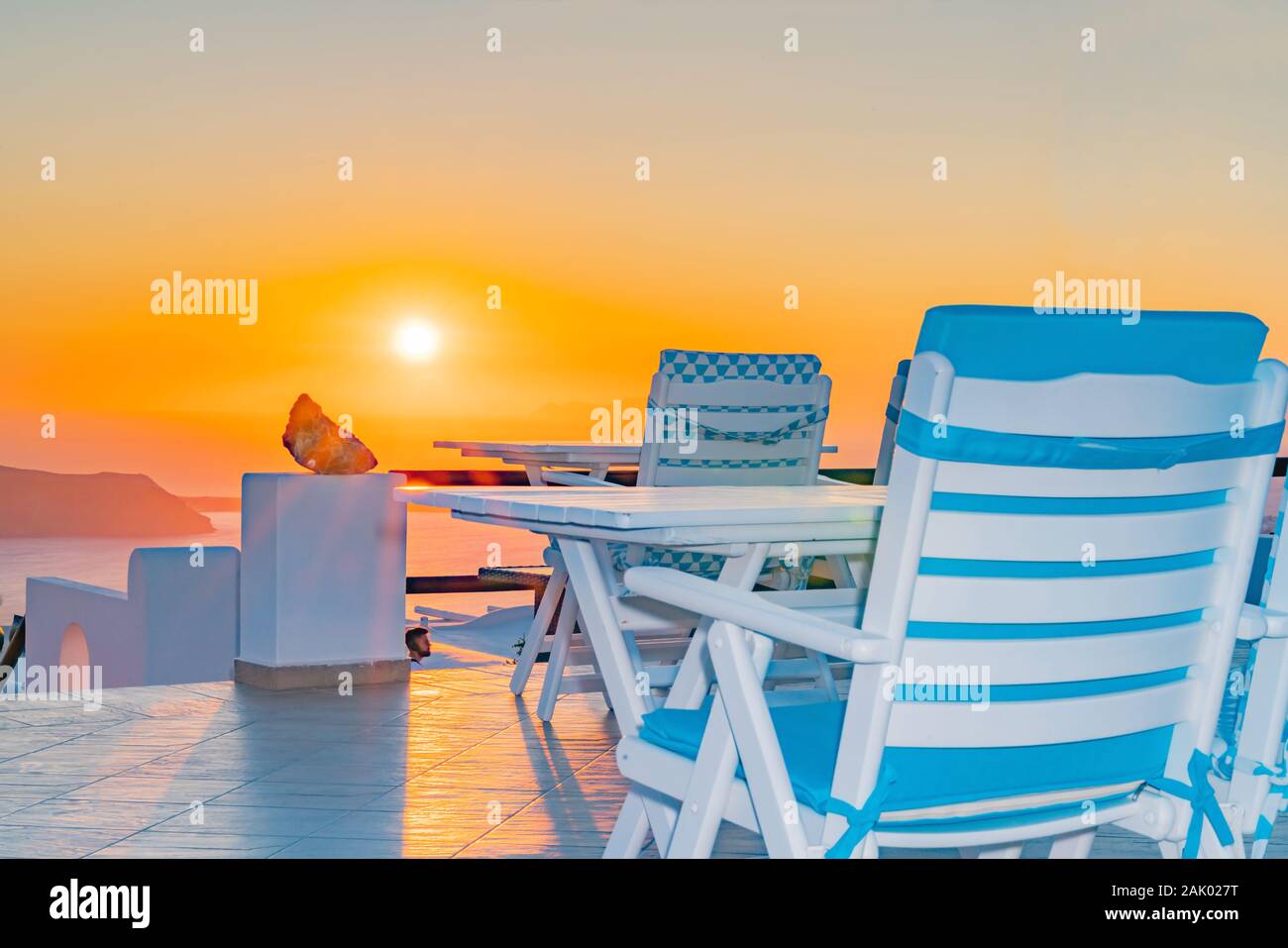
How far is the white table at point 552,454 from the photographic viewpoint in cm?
496

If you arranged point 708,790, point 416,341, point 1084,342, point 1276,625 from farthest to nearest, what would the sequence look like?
point 416,341 < point 1276,625 < point 708,790 < point 1084,342

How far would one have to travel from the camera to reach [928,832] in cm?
176

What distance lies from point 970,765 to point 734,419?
2730mm

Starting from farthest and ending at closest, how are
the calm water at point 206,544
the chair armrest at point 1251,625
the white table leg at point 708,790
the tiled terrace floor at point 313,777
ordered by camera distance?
the calm water at point 206,544 < the tiled terrace floor at point 313,777 < the chair armrest at point 1251,625 < the white table leg at point 708,790

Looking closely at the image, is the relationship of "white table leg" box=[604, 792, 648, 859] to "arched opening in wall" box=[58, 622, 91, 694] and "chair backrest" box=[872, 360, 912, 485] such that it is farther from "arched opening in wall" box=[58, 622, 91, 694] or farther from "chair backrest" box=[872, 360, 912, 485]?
Answer: "arched opening in wall" box=[58, 622, 91, 694]

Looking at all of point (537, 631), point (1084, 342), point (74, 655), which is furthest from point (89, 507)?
point (1084, 342)

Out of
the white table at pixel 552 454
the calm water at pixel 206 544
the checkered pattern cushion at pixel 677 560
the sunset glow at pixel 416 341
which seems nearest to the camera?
the checkered pattern cushion at pixel 677 560

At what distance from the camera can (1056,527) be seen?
170cm

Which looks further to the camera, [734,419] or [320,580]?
[320,580]

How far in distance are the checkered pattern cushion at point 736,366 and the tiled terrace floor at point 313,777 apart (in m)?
1.14

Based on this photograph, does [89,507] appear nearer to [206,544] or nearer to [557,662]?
[206,544]

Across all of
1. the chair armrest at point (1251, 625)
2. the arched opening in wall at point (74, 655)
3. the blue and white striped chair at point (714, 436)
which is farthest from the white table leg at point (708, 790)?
the arched opening in wall at point (74, 655)

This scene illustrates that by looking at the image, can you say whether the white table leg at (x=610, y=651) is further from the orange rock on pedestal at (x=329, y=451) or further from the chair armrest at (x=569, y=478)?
the orange rock on pedestal at (x=329, y=451)
